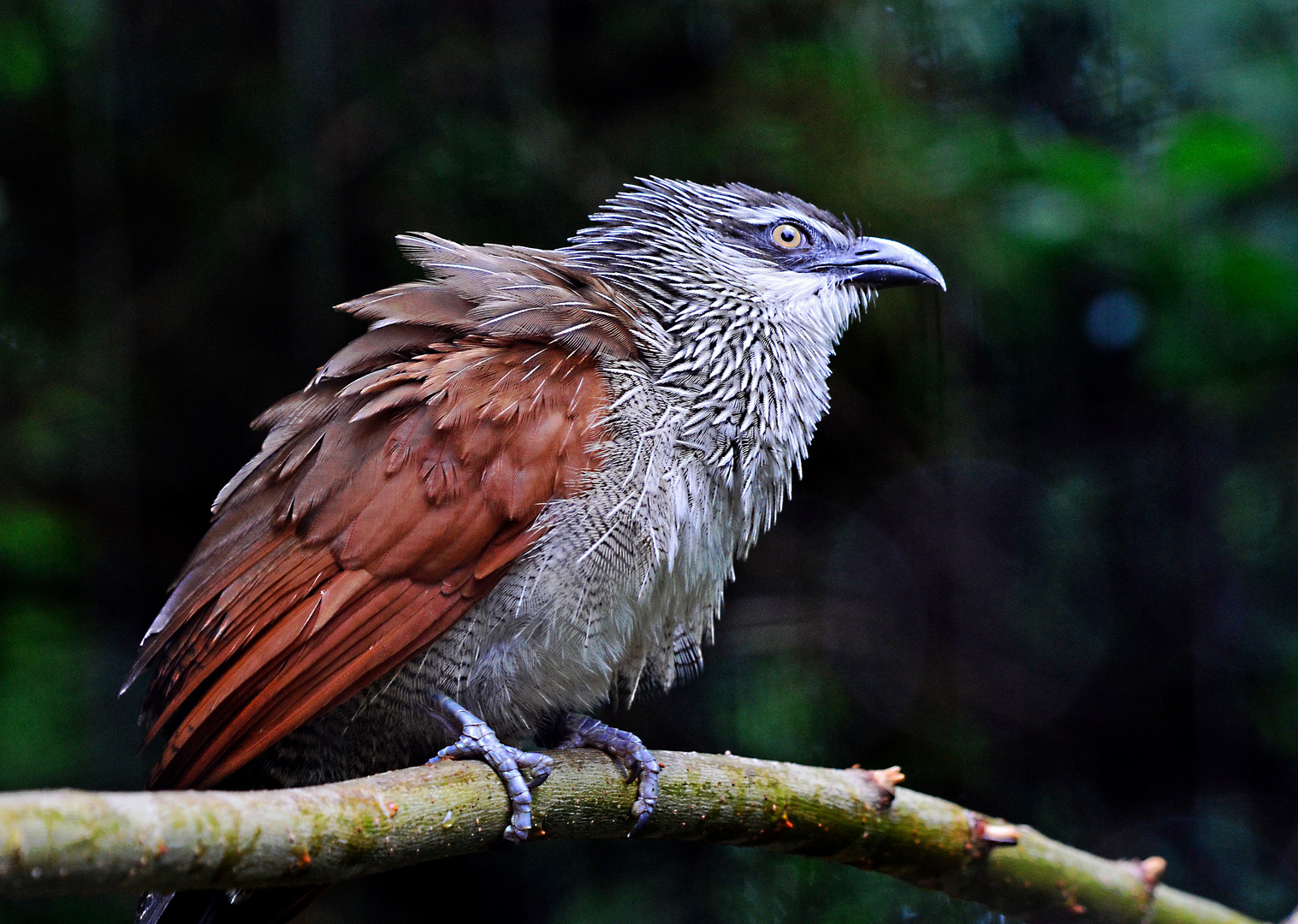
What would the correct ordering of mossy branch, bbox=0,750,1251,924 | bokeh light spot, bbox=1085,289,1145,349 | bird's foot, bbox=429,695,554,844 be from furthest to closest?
bokeh light spot, bbox=1085,289,1145,349, bird's foot, bbox=429,695,554,844, mossy branch, bbox=0,750,1251,924

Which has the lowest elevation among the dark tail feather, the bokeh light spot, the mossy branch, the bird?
the dark tail feather

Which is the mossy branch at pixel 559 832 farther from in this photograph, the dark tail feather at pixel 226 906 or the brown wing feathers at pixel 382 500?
the dark tail feather at pixel 226 906

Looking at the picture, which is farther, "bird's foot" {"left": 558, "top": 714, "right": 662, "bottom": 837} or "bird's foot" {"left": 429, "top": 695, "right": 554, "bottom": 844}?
"bird's foot" {"left": 558, "top": 714, "right": 662, "bottom": 837}

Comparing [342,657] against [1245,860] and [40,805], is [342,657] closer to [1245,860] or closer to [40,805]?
[40,805]

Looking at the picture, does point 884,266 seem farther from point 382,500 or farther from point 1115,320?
point 1115,320

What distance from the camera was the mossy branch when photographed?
985mm

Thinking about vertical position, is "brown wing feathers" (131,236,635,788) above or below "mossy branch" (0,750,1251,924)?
above

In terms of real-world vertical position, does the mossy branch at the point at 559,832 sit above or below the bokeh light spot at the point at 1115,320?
below

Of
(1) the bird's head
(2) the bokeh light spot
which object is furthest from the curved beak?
(2) the bokeh light spot

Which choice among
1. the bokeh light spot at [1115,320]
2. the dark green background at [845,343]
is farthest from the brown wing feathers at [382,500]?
the bokeh light spot at [1115,320]

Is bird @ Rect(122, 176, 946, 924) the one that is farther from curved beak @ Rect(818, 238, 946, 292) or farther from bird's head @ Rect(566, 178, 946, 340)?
curved beak @ Rect(818, 238, 946, 292)

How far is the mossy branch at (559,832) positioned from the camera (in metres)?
0.98

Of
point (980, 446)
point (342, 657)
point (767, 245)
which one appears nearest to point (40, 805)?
point (342, 657)

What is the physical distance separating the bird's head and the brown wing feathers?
6.2 inches
